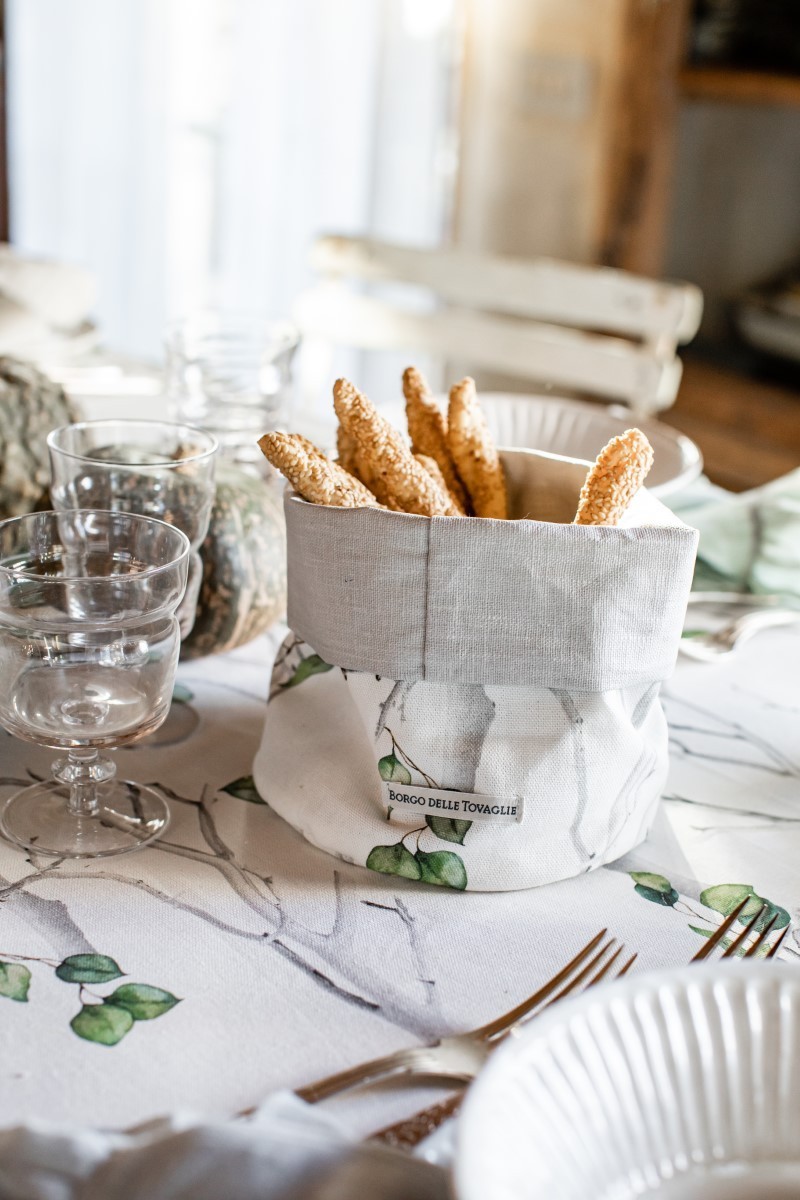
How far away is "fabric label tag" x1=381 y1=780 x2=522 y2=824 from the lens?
0.54 meters

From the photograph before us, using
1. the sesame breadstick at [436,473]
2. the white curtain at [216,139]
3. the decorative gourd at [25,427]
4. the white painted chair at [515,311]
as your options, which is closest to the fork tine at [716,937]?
the sesame breadstick at [436,473]

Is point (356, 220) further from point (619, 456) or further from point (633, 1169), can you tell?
point (633, 1169)

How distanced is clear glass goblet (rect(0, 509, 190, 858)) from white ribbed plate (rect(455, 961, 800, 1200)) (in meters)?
0.26

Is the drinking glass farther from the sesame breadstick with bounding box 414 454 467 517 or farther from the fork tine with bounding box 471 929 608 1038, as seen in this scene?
the fork tine with bounding box 471 929 608 1038

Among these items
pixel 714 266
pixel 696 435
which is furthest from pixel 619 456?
pixel 714 266

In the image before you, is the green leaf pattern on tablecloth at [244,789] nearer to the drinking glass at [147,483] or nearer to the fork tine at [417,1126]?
the drinking glass at [147,483]

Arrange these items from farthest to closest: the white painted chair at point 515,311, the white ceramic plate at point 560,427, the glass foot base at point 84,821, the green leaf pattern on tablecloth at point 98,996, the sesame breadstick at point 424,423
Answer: the white painted chair at point 515,311 < the white ceramic plate at point 560,427 < the sesame breadstick at point 424,423 < the glass foot base at point 84,821 < the green leaf pattern on tablecloth at point 98,996

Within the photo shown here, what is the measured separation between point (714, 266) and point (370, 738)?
2288mm

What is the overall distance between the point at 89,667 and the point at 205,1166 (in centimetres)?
27

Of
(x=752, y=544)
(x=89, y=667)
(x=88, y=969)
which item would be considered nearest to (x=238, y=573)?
(x=89, y=667)

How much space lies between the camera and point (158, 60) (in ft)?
9.00

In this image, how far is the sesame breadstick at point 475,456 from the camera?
64 centimetres

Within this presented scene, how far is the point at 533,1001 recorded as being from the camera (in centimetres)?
47

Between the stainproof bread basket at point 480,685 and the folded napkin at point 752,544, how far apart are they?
13.4 inches
